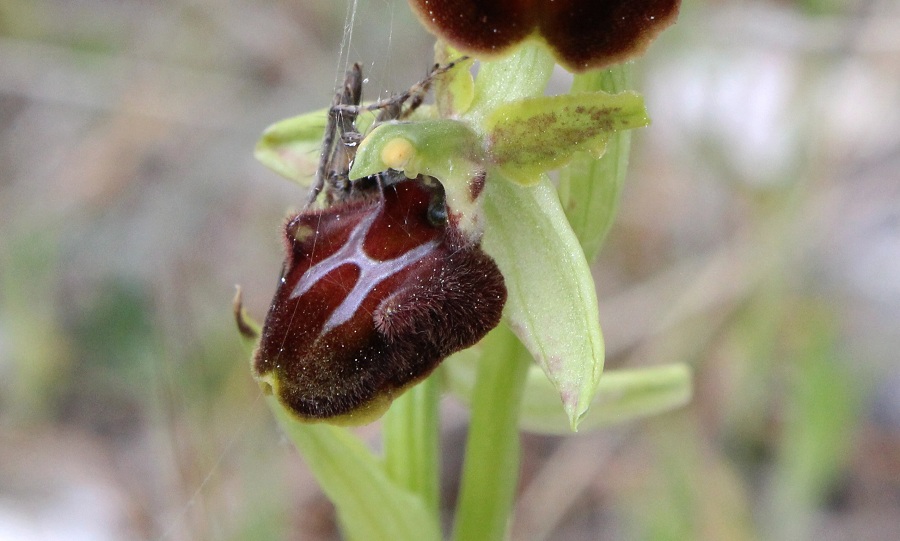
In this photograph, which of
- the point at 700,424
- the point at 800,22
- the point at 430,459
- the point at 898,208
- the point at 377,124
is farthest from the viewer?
the point at 800,22

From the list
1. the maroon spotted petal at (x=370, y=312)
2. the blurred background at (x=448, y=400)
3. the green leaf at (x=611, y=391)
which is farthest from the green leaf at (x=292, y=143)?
the blurred background at (x=448, y=400)

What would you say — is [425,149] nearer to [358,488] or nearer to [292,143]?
[292,143]

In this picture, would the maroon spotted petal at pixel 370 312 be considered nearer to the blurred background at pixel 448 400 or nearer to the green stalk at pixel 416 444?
the green stalk at pixel 416 444

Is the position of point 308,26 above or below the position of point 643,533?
above

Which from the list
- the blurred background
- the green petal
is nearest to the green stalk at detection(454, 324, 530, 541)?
the green petal

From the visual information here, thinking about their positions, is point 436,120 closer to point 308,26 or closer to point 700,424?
point 700,424

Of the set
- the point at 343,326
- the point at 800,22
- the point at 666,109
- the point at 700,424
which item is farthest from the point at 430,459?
the point at 800,22
